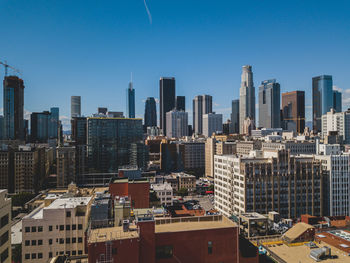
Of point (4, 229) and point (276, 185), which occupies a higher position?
point (4, 229)

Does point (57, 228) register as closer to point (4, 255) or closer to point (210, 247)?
point (4, 255)

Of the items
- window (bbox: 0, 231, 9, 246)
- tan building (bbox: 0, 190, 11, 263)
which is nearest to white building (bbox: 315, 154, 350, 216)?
tan building (bbox: 0, 190, 11, 263)

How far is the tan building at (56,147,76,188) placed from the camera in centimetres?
14575

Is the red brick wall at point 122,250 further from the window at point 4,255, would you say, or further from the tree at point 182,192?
the tree at point 182,192

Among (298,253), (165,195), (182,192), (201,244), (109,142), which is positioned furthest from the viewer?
(109,142)

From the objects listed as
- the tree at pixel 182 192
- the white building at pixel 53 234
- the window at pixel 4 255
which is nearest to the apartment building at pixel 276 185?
the white building at pixel 53 234

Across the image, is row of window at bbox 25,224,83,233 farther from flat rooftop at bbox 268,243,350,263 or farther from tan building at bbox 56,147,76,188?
tan building at bbox 56,147,76,188

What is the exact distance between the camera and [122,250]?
84.5 feet

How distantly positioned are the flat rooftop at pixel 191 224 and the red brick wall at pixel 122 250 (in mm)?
3795

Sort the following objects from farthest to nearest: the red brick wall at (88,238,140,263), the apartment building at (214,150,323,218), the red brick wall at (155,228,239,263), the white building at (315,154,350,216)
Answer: the white building at (315,154,350,216), the apartment building at (214,150,323,218), the red brick wall at (155,228,239,263), the red brick wall at (88,238,140,263)

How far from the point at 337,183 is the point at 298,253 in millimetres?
52784

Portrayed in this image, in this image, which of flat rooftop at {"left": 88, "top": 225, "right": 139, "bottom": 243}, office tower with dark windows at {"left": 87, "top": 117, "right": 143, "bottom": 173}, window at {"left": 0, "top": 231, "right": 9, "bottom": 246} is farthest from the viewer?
office tower with dark windows at {"left": 87, "top": 117, "right": 143, "bottom": 173}

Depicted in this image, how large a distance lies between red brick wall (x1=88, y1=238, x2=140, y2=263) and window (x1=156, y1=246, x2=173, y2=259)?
8.63 feet

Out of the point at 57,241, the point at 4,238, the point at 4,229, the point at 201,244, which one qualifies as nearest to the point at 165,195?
the point at 57,241
